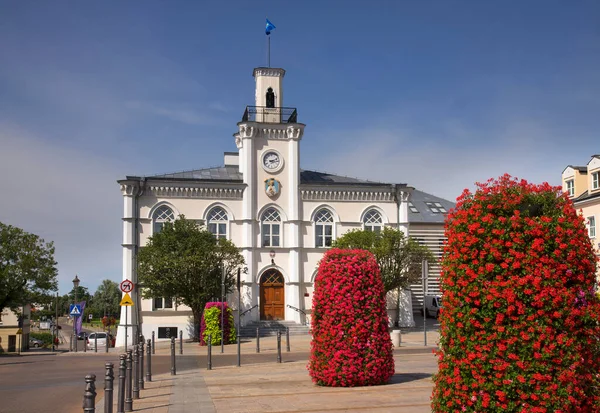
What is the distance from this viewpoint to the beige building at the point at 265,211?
39.2m

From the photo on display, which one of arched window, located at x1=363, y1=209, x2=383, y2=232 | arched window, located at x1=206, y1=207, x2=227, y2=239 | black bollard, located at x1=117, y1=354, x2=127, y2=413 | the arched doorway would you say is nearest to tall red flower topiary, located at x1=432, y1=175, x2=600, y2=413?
black bollard, located at x1=117, y1=354, x2=127, y2=413

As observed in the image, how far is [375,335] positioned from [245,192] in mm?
27892

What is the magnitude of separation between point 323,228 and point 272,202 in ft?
12.4

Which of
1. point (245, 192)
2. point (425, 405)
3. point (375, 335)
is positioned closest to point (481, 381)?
point (425, 405)

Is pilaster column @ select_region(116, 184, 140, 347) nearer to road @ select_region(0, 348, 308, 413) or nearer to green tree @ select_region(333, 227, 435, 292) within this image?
road @ select_region(0, 348, 308, 413)

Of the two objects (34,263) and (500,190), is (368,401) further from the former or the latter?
(34,263)

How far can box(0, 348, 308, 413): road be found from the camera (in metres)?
13.7

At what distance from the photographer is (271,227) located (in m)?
41.8

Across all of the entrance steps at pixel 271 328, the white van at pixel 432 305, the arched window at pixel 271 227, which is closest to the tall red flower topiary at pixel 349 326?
the entrance steps at pixel 271 328

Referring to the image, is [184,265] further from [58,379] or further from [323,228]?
[58,379]

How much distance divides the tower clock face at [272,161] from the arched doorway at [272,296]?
21.5ft

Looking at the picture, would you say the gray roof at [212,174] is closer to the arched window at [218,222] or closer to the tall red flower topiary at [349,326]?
the arched window at [218,222]

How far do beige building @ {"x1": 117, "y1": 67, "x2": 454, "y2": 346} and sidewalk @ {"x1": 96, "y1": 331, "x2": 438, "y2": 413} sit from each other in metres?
18.5

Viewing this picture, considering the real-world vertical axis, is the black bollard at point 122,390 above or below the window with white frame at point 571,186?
below
